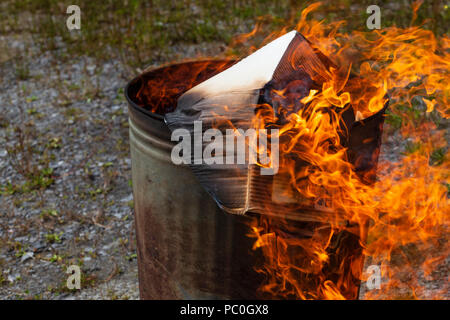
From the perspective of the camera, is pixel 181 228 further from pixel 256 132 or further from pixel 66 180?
pixel 66 180

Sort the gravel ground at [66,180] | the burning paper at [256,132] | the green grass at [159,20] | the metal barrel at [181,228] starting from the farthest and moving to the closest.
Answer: the green grass at [159,20]
the gravel ground at [66,180]
the metal barrel at [181,228]
the burning paper at [256,132]

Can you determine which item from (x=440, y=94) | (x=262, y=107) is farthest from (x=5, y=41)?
(x=262, y=107)

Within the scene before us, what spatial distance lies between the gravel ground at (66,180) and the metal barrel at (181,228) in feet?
3.75

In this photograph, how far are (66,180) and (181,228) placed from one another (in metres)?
2.70

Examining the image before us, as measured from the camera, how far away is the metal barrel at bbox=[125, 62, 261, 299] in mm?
2193

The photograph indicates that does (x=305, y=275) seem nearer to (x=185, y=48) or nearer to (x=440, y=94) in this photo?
(x=440, y=94)

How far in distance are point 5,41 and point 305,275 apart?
642 centimetres

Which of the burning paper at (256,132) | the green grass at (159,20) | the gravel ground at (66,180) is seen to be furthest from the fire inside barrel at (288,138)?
the green grass at (159,20)

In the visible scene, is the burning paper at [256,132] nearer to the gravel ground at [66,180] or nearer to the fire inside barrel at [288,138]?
the fire inside barrel at [288,138]

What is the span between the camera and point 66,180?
470cm

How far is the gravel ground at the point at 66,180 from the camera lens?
144 inches

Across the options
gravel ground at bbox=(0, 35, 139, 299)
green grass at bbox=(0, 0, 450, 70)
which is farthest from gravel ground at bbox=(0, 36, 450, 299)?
green grass at bbox=(0, 0, 450, 70)
